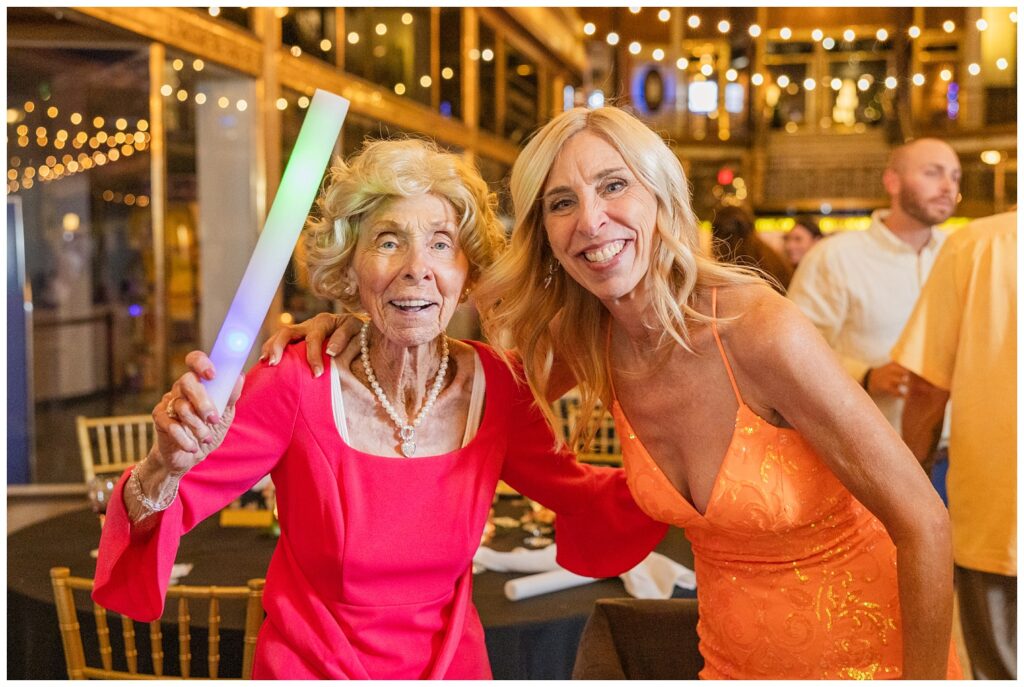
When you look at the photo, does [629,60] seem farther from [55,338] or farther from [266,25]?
[55,338]

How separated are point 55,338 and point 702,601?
4754 mm

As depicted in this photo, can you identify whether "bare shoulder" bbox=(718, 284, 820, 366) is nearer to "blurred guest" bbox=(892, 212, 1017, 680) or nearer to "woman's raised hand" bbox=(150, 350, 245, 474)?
"woman's raised hand" bbox=(150, 350, 245, 474)

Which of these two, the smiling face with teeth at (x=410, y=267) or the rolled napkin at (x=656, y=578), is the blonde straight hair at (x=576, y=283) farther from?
the rolled napkin at (x=656, y=578)

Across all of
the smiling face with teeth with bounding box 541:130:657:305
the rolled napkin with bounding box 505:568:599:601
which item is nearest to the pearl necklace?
the smiling face with teeth with bounding box 541:130:657:305

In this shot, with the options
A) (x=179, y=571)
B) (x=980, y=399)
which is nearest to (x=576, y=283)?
(x=980, y=399)

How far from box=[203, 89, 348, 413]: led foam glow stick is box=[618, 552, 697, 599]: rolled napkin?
1489mm

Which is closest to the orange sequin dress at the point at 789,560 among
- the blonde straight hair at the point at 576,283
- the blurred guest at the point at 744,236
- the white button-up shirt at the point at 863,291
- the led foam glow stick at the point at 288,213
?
the blonde straight hair at the point at 576,283

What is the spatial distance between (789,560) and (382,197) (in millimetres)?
815

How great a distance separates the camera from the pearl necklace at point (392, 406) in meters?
1.43

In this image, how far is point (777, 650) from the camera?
55.6 inches

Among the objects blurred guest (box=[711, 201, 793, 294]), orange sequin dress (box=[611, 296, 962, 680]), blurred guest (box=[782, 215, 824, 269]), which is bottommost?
orange sequin dress (box=[611, 296, 962, 680])

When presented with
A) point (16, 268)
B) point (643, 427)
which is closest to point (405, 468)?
point (643, 427)

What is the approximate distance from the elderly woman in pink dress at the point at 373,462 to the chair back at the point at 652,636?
310 millimetres

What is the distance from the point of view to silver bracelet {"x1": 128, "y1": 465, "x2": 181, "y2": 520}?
1227 millimetres
